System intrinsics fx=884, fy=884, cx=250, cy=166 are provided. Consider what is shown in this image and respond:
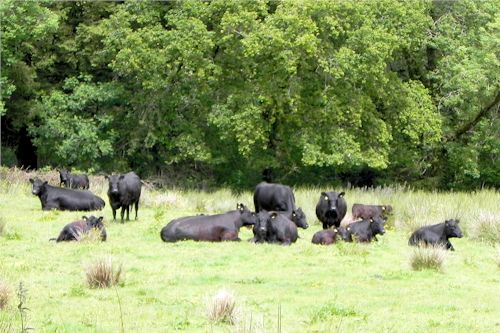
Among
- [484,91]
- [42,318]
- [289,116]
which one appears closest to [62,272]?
[42,318]

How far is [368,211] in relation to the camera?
24422 millimetres

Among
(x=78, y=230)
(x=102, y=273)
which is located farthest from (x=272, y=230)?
(x=102, y=273)

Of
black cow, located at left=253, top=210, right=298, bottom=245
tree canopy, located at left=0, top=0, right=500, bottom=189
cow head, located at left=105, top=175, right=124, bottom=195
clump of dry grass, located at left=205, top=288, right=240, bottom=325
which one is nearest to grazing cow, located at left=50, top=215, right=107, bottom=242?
black cow, located at left=253, top=210, right=298, bottom=245

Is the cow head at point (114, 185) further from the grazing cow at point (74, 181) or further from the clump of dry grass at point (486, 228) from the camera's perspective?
the grazing cow at point (74, 181)

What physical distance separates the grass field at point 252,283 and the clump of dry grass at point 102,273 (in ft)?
0.49

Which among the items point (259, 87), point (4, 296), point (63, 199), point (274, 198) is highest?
point (259, 87)

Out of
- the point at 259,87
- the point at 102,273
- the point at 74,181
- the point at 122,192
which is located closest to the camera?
the point at 102,273

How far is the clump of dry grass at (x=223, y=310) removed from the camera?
10.4 metres

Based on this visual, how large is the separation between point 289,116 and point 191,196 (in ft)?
29.8

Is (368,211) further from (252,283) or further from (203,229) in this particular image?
(252,283)

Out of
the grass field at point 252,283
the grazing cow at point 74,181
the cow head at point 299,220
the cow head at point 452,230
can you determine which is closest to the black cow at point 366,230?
the grass field at point 252,283

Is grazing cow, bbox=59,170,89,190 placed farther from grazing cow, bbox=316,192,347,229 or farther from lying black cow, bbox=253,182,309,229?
grazing cow, bbox=316,192,347,229

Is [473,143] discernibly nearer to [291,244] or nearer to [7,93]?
[7,93]

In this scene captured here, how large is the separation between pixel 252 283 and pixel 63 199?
12.2 metres
